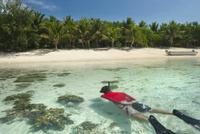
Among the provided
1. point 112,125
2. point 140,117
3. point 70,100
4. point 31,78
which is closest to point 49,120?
point 112,125

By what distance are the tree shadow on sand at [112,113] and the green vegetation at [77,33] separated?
32474 millimetres

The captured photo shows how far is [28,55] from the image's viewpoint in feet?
127

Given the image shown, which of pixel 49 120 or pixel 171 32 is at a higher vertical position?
pixel 171 32

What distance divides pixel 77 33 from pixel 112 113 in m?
38.7

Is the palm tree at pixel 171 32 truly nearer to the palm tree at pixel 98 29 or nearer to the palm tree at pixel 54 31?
the palm tree at pixel 98 29

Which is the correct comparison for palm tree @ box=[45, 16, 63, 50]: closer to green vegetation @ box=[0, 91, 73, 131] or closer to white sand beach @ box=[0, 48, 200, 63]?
white sand beach @ box=[0, 48, 200, 63]

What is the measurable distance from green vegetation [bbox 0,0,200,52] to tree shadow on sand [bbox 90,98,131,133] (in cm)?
3247

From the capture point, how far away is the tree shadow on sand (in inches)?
299

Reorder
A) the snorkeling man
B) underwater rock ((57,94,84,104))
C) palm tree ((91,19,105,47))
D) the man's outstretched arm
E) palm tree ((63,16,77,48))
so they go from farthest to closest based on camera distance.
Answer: palm tree ((91,19,105,47)), palm tree ((63,16,77,48)), underwater rock ((57,94,84,104)), the snorkeling man, the man's outstretched arm

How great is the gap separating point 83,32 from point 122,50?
29.1ft

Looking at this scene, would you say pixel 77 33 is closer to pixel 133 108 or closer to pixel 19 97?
pixel 19 97

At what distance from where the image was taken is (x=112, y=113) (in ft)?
28.8

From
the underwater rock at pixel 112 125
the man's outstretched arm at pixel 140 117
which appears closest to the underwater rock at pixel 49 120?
the underwater rock at pixel 112 125

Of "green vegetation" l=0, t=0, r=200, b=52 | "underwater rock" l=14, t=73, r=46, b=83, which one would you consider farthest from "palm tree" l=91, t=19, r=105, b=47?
"underwater rock" l=14, t=73, r=46, b=83
